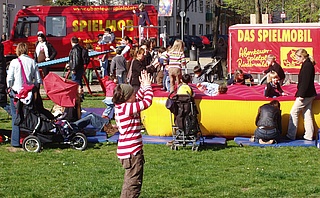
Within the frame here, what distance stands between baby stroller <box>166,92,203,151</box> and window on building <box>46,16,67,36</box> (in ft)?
58.1

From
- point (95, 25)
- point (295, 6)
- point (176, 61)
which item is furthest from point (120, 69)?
point (295, 6)

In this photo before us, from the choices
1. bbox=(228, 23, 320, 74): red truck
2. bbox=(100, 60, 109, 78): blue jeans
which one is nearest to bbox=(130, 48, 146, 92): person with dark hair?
bbox=(100, 60, 109, 78): blue jeans

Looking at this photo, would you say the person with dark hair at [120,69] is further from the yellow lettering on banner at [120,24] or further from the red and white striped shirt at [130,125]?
the yellow lettering on banner at [120,24]

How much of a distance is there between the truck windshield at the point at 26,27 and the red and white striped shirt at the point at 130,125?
22.1 m

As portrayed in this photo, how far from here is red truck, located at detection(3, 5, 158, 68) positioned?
28.4m

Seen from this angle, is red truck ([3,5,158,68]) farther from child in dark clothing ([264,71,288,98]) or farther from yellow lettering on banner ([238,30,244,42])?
child in dark clothing ([264,71,288,98])

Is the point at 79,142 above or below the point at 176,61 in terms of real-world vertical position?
below

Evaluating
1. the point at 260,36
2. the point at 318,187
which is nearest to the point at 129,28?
the point at 260,36

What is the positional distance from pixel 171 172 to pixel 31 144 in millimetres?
3020

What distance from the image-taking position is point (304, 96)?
12.2 m

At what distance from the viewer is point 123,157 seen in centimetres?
745

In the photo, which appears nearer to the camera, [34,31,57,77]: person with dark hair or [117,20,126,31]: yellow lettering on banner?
[34,31,57,77]: person with dark hair

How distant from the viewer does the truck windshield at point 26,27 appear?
28.8 meters

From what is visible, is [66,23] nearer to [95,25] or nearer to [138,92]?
[95,25]
